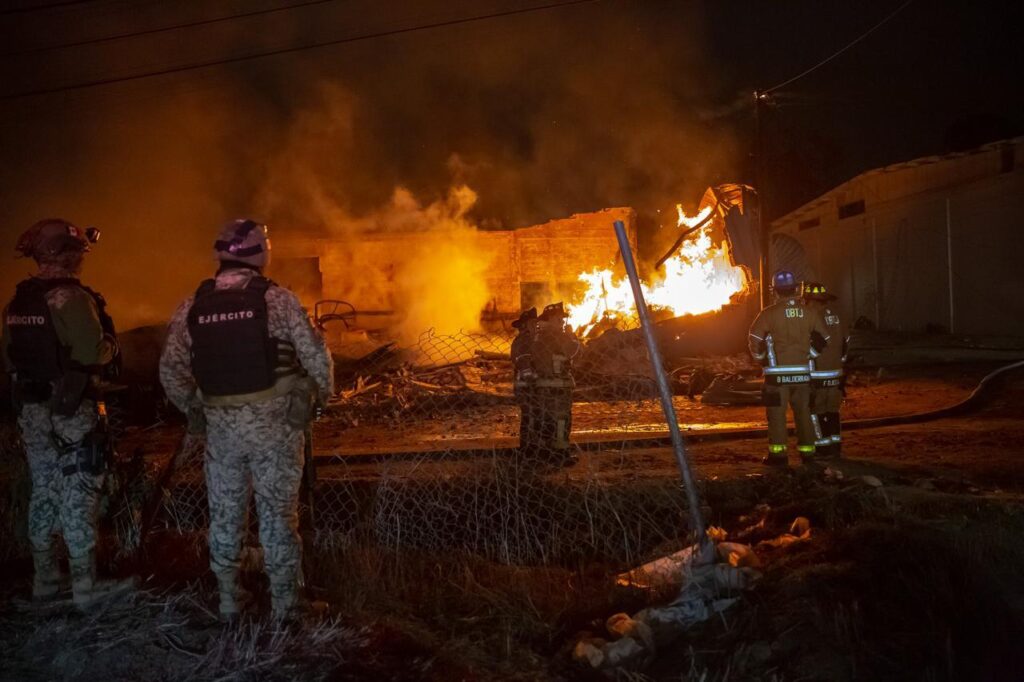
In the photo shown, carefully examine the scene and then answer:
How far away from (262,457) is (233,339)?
0.53m

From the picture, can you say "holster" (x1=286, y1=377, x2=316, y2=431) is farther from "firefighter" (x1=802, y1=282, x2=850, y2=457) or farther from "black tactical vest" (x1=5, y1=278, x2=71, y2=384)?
"firefighter" (x1=802, y1=282, x2=850, y2=457)

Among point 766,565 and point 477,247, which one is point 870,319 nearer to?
point 477,247

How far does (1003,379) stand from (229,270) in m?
10.3

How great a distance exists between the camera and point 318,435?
34.5ft

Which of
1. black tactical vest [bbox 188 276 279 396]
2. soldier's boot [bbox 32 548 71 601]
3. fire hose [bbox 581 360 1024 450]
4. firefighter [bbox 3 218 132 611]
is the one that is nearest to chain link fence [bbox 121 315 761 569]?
soldier's boot [bbox 32 548 71 601]

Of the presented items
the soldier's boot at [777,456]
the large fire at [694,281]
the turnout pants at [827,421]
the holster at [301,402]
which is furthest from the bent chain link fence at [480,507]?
the large fire at [694,281]

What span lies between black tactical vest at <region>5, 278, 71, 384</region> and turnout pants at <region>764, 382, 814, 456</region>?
17.1ft

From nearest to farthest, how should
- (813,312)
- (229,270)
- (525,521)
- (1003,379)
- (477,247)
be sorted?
(229,270) → (525,521) → (813,312) → (1003,379) → (477,247)

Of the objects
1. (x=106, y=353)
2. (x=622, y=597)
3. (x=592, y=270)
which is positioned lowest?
(x=622, y=597)

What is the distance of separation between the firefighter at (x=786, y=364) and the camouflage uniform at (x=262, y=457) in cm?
437

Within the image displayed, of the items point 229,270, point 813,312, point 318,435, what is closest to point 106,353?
point 229,270

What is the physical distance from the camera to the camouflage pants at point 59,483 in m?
3.85

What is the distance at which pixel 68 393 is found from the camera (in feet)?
12.5

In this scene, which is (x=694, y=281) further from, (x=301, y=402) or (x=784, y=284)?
(x=301, y=402)
